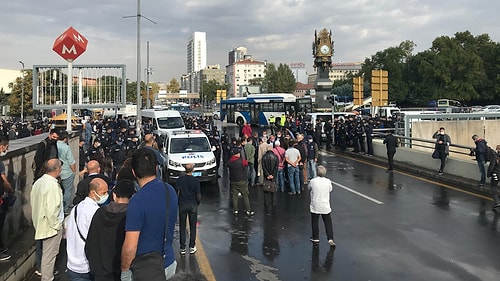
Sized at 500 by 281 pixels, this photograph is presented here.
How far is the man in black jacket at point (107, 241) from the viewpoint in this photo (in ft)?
12.4

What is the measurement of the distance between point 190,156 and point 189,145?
3.36 feet

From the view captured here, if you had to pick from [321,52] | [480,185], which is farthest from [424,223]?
[321,52]

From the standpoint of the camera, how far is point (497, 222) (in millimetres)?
9625

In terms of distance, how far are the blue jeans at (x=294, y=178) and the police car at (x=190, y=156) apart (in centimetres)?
261

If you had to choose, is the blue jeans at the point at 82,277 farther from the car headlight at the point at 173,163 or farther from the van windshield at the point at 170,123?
the van windshield at the point at 170,123

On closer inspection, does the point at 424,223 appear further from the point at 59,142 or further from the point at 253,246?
the point at 59,142

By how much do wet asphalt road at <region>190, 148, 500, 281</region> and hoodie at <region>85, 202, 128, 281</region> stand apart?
297 cm

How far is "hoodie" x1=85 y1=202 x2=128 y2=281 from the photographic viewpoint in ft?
12.4

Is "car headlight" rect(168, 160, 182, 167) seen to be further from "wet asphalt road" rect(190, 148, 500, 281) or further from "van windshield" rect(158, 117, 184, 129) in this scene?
"van windshield" rect(158, 117, 184, 129)

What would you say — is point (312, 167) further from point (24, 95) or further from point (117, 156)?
point (24, 95)

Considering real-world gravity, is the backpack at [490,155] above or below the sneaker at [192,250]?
above

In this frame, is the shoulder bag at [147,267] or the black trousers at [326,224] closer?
the shoulder bag at [147,267]

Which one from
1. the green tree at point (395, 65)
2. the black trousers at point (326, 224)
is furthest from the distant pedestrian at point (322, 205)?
the green tree at point (395, 65)

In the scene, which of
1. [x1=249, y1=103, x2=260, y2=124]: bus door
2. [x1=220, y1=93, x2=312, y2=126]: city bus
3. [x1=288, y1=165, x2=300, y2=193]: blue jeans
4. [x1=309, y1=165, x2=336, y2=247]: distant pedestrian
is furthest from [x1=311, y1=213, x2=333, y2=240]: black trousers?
[x1=249, y1=103, x2=260, y2=124]: bus door
